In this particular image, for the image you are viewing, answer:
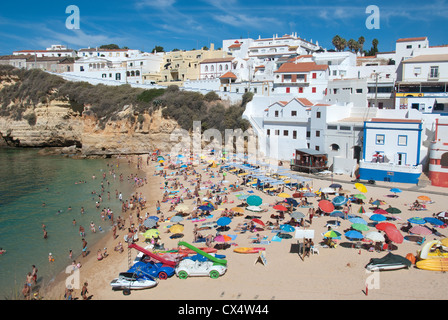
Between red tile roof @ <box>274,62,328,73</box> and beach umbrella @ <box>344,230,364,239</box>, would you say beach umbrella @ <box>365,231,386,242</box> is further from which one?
red tile roof @ <box>274,62,328,73</box>

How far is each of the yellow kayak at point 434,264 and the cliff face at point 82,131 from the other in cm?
3465

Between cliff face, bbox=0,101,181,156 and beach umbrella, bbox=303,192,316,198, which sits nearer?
beach umbrella, bbox=303,192,316,198

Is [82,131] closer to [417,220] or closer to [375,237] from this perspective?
[375,237]

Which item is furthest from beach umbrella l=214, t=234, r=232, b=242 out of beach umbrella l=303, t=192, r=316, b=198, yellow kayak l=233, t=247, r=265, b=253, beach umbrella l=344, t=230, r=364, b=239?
beach umbrella l=303, t=192, r=316, b=198

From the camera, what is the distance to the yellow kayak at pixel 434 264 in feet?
44.0

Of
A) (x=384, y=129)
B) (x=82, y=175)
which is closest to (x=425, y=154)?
(x=384, y=129)

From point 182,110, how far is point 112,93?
13617mm

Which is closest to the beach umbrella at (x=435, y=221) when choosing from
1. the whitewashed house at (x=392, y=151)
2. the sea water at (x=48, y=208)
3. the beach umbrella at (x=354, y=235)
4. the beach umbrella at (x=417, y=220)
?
the beach umbrella at (x=417, y=220)

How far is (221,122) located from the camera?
42000 millimetres

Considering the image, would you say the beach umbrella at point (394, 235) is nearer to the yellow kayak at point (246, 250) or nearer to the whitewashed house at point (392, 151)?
the yellow kayak at point (246, 250)

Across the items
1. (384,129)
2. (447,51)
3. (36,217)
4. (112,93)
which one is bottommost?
(36,217)

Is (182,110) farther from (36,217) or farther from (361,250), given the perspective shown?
(361,250)

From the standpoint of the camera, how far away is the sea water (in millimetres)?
16562

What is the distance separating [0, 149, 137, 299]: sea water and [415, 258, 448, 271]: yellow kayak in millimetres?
15369
